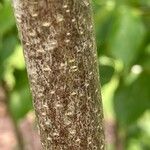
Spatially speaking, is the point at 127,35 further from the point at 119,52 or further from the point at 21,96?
the point at 21,96

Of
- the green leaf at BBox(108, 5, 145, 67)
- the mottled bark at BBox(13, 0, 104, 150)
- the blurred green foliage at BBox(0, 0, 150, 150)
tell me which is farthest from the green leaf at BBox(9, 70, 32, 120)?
the mottled bark at BBox(13, 0, 104, 150)

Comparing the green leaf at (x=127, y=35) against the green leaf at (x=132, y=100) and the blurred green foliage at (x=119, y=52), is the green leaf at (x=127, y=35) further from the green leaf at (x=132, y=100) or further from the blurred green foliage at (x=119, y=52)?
the green leaf at (x=132, y=100)

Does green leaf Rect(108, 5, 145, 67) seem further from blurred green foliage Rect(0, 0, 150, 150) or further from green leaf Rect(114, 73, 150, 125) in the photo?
green leaf Rect(114, 73, 150, 125)

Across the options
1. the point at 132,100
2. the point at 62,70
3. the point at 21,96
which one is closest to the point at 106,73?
the point at 132,100

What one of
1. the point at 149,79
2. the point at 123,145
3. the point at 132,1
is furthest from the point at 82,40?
the point at 123,145

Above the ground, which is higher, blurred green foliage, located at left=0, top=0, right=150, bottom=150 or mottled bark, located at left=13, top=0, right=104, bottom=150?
mottled bark, located at left=13, top=0, right=104, bottom=150

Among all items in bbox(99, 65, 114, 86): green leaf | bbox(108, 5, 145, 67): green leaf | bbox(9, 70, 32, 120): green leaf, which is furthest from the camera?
bbox(9, 70, 32, 120): green leaf

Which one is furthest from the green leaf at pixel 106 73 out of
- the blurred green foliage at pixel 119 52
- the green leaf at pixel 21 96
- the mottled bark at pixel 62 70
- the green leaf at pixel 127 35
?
the mottled bark at pixel 62 70
